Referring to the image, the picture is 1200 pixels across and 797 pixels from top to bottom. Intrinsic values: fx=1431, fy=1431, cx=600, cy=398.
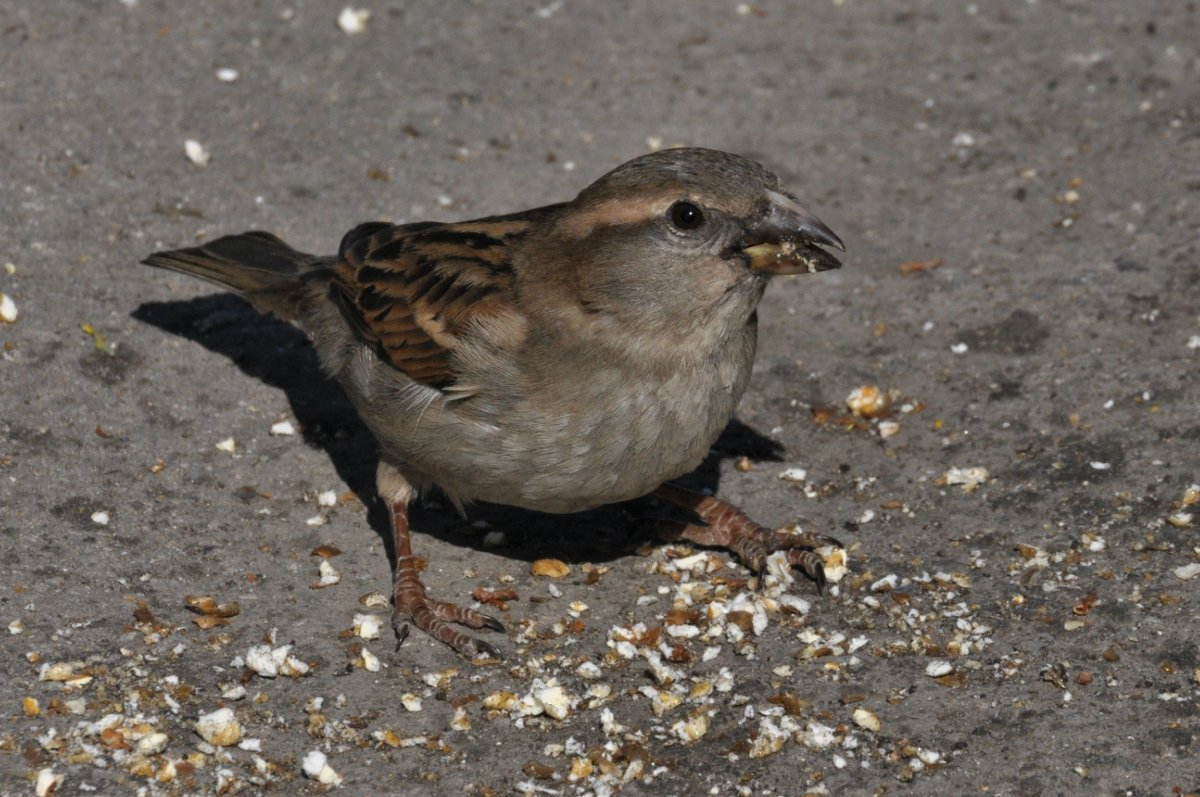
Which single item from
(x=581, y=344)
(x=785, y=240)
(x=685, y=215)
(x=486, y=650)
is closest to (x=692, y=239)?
(x=685, y=215)

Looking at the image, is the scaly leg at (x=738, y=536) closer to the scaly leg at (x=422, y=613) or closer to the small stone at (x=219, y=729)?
the scaly leg at (x=422, y=613)

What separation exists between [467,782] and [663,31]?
19.2 ft

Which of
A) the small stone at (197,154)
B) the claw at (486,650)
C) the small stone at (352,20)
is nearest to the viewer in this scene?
the claw at (486,650)

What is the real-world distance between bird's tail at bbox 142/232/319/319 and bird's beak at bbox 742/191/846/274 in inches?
90.4

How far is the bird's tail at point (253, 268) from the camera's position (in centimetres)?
617

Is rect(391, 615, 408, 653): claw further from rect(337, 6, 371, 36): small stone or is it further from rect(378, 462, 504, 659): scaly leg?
rect(337, 6, 371, 36): small stone

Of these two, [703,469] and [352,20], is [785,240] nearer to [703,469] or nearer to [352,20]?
[703,469]

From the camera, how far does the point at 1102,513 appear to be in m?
5.34

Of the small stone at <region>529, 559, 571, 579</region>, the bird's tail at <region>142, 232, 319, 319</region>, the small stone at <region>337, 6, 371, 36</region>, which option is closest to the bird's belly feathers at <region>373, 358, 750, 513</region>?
the small stone at <region>529, 559, 571, 579</region>

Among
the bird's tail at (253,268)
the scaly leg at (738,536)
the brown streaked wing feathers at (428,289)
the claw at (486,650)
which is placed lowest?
the claw at (486,650)

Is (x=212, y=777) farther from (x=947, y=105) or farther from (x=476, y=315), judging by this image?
(x=947, y=105)

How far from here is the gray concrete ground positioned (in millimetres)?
4473

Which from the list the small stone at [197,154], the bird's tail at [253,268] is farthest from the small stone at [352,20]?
the bird's tail at [253,268]

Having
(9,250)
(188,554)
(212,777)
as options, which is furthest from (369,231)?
(212,777)
